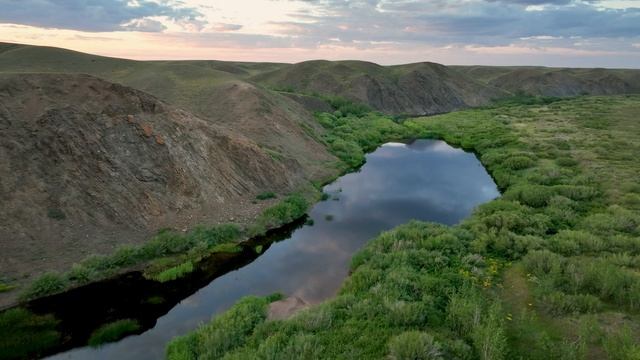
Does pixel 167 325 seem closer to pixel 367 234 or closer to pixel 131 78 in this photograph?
pixel 367 234

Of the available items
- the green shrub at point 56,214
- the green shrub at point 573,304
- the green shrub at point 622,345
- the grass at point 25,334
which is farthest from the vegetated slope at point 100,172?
the green shrub at point 622,345

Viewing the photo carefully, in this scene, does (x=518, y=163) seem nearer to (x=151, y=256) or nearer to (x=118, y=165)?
(x=151, y=256)

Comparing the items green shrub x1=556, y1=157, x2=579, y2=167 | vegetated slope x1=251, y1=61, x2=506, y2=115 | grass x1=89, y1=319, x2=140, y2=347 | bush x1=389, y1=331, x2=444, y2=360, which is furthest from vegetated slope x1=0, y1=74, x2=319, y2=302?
vegetated slope x1=251, y1=61, x2=506, y2=115

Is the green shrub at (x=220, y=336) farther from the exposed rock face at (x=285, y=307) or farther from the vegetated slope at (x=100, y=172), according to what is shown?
the vegetated slope at (x=100, y=172)

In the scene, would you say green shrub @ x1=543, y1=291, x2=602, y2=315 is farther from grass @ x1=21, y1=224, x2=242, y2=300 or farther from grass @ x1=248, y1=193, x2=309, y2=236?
grass @ x1=248, y1=193, x2=309, y2=236

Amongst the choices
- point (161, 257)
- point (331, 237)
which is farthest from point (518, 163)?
point (161, 257)

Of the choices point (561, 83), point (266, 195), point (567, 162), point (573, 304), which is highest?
point (561, 83)
